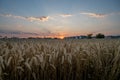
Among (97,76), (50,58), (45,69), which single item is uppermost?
(50,58)

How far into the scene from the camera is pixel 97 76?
490cm

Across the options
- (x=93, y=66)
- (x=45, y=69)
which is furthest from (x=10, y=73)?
(x=93, y=66)

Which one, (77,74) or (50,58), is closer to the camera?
(50,58)

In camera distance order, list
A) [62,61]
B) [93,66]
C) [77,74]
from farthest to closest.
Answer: [93,66]
[77,74]
[62,61]

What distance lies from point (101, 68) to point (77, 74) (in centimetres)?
70

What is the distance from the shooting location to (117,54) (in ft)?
17.0

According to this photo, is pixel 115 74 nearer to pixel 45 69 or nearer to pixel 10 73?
pixel 45 69

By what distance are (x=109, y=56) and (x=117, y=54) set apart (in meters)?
0.51

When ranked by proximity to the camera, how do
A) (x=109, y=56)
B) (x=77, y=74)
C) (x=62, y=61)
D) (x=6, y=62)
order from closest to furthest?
(x=6, y=62) < (x=62, y=61) < (x=77, y=74) < (x=109, y=56)

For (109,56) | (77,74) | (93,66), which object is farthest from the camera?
(109,56)

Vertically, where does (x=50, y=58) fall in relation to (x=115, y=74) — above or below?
above

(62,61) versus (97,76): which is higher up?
(62,61)

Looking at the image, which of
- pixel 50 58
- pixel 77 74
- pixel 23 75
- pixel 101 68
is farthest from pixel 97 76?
pixel 23 75

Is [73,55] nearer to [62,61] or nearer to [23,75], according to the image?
[62,61]
